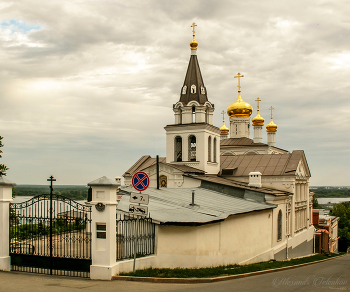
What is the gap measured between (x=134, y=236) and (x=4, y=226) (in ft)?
12.4

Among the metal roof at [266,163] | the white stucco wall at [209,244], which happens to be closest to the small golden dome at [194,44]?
the metal roof at [266,163]

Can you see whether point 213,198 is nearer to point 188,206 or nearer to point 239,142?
point 188,206

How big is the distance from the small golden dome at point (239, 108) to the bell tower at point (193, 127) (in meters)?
15.7

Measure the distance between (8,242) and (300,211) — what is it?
22.6 metres

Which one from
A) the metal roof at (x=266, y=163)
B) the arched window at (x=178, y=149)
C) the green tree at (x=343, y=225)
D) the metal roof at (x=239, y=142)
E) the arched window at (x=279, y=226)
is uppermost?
the metal roof at (x=239, y=142)

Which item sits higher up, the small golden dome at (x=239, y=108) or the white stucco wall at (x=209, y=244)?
the small golden dome at (x=239, y=108)

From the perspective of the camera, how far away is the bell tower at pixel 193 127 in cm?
2745

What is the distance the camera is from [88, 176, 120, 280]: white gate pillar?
10.8m

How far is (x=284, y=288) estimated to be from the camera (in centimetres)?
1039

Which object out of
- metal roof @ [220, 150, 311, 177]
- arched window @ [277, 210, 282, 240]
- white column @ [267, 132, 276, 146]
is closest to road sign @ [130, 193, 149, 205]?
arched window @ [277, 210, 282, 240]

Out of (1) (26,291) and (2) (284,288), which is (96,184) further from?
(2) (284,288)

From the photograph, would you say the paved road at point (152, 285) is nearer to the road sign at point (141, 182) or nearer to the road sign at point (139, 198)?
the road sign at point (139, 198)

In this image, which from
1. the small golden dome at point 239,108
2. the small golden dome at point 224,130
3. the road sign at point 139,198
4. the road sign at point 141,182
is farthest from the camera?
the small golden dome at point 224,130

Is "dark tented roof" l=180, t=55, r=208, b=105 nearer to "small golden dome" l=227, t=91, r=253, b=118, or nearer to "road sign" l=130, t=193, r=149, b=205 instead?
"small golden dome" l=227, t=91, r=253, b=118
